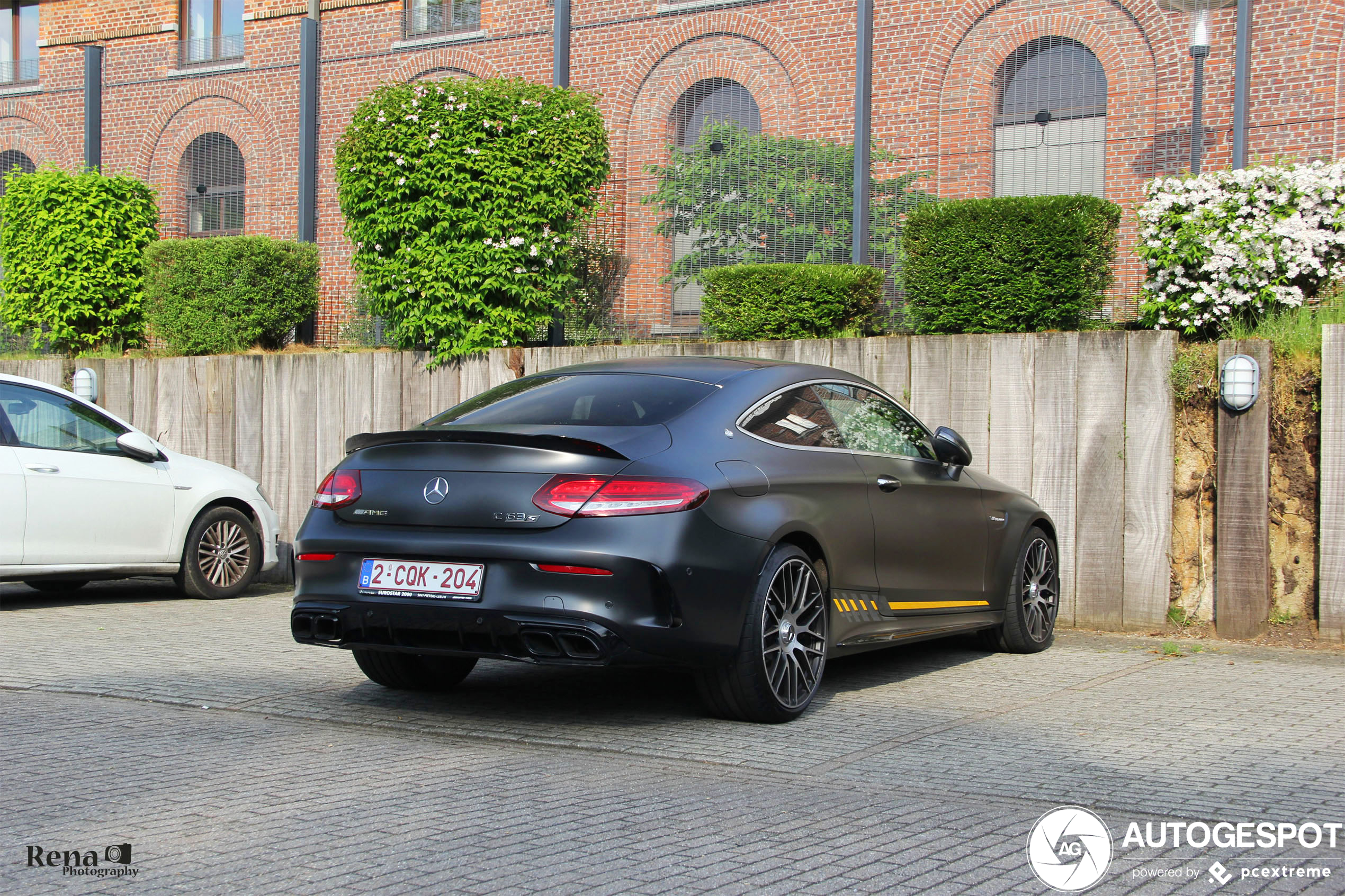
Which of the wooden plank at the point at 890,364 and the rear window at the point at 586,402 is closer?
the rear window at the point at 586,402

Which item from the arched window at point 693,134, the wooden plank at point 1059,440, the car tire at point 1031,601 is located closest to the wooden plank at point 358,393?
the arched window at point 693,134

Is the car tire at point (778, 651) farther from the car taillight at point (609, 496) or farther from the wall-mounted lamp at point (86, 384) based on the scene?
the wall-mounted lamp at point (86, 384)

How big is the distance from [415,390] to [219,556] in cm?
210

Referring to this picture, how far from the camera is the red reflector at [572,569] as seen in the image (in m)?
5.19

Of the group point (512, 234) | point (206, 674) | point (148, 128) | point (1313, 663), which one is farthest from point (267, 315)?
point (148, 128)

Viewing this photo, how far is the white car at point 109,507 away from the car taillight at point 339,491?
14.9 feet

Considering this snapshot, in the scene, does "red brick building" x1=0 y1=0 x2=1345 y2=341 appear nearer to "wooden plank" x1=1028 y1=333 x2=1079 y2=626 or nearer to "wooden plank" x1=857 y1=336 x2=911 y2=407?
"wooden plank" x1=1028 y1=333 x2=1079 y2=626

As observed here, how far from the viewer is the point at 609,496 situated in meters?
5.29

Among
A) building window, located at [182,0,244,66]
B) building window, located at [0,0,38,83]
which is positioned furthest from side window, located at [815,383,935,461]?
building window, located at [0,0,38,83]

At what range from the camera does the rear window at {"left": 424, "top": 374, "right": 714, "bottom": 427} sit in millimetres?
5848

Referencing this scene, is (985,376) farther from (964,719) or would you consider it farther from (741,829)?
(741,829)

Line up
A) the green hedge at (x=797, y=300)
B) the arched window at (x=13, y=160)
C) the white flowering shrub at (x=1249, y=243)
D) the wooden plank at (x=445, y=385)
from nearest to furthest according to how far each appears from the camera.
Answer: the white flowering shrub at (x=1249, y=243) → the green hedge at (x=797, y=300) → the wooden plank at (x=445, y=385) → the arched window at (x=13, y=160)

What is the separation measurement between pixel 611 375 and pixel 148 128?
78.4 ft

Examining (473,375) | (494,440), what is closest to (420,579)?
(494,440)
